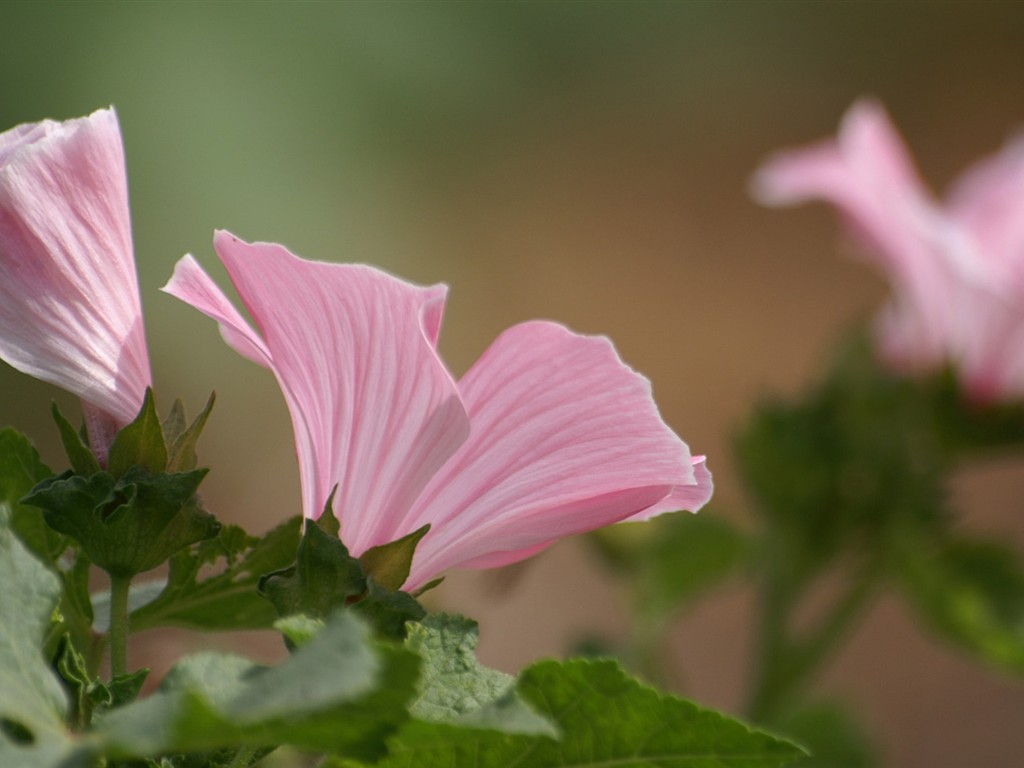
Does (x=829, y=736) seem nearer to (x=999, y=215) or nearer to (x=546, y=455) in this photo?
(x=999, y=215)

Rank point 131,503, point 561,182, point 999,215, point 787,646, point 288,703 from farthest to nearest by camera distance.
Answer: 1. point 561,182
2. point 999,215
3. point 787,646
4. point 131,503
5. point 288,703

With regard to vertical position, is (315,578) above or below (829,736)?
above

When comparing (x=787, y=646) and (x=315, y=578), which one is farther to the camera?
(x=787, y=646)

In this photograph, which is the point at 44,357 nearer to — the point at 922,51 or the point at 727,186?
the point at 727,186

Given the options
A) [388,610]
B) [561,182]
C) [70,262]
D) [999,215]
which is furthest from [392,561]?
[561,182]

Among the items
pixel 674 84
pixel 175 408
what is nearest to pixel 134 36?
Answer: pixel 674 84

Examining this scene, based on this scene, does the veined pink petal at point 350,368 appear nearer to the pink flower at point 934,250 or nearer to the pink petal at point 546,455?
the pink petal at point 546,455
